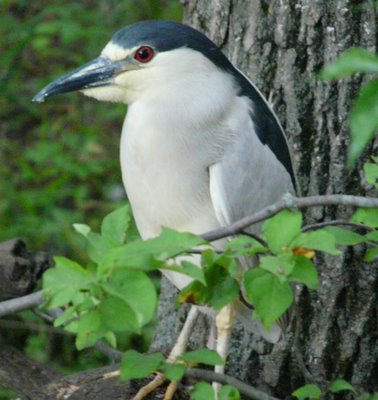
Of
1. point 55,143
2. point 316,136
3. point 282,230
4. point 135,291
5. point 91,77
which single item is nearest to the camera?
point 135,291

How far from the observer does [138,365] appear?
1965 millimetres

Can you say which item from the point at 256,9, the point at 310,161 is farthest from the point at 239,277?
the point at 256,9

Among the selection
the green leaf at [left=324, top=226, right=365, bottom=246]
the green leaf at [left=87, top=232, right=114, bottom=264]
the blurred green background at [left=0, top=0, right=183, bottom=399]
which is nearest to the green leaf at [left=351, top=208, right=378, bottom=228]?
the green leaf at [left=324, top=226, right=365, bottom=246]

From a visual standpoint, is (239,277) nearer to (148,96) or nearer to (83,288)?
(83,288)

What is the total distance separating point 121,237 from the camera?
184 centimetres

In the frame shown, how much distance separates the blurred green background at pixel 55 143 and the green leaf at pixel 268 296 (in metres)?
2.45

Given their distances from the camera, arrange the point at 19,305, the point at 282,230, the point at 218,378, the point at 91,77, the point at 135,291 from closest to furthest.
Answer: the point at 135,291, the point at 282,230, the point at 19,305, the point at 218,378, the point at 91,77

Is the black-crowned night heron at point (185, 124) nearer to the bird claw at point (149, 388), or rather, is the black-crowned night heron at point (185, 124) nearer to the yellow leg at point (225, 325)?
the yellow leg at point (225, 325)

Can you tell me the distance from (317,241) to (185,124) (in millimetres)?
864

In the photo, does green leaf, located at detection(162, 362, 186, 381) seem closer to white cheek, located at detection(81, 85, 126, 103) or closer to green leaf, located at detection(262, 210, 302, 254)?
green leaf, located at detection(262, 210, 302, 254)

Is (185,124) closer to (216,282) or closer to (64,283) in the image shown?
(216,282)

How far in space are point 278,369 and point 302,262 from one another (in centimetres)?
115

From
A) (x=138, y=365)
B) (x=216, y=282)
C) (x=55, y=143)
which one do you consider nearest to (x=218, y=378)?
(x=138, y=365)

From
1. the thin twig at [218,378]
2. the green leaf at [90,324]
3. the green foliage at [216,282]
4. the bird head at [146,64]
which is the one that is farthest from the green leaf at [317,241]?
the bird head at [146,64]
